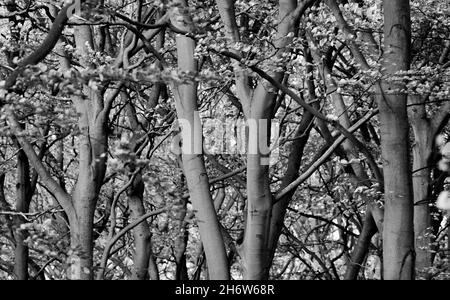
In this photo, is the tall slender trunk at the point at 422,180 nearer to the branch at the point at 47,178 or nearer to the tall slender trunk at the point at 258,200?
the tall slender trunk at the point at 258,200

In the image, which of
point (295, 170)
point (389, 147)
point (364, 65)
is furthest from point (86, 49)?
point (389, 147)

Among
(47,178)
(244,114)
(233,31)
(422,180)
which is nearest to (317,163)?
(244,114)

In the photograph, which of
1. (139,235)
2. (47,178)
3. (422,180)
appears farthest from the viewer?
(139,235)

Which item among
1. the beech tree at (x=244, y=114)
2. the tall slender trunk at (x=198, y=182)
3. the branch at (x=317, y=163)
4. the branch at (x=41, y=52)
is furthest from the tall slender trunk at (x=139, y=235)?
the branch at (x=41, y=52)

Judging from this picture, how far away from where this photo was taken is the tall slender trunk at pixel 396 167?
319 inches

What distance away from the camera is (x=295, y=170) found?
10648mm

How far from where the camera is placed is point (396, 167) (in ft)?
26.8

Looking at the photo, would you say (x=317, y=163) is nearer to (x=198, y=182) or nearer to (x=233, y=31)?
(x=198, y=182)

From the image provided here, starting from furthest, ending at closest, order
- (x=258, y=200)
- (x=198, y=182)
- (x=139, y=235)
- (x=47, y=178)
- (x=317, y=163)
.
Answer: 1. (x=139, y=235)
2. (x=47, y=178)
3. (x=317, y=163)
4. (x=258, y=200)
5. (x=198, y=182)

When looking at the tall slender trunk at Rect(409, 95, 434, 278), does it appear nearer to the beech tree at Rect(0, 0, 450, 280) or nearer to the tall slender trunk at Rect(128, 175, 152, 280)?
the beech tree at Rect(0, 0, 450, 280)

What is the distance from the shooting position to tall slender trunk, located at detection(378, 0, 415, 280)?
26.6 ft

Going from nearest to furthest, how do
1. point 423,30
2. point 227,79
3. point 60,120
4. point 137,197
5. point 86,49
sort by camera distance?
point 60,120
point 227,79
point 86,49
point 423,30
point 137,197

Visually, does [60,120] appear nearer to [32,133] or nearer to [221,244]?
[32,133]
